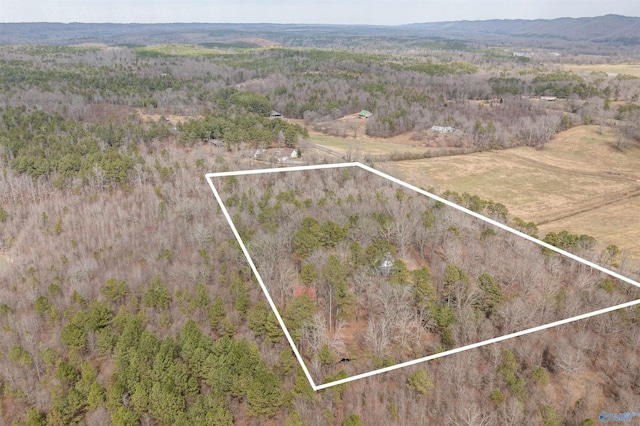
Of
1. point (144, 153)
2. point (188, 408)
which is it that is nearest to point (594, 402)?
point (188, 408)

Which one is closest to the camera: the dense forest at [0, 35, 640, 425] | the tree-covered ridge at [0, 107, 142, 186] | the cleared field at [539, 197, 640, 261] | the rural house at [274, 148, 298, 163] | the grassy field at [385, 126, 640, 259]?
the dense forest at [0, 35, 640, 425]

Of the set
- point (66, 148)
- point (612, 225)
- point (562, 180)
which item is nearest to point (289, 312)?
point (612, 225)

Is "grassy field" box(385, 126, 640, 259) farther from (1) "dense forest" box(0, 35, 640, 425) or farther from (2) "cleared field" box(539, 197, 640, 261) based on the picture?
(1) "dense forest" box(0, 35, 640, 425)

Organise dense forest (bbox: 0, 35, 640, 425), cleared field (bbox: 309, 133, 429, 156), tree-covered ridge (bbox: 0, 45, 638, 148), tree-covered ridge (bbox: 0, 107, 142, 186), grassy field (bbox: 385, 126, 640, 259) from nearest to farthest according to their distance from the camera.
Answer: dense forest (bbox: 0, 35, 640, 425) → grassy field (bbox: 385, 126, 640, 259) → tree-covered ridge (bbox: 0, 107, 142, 186) → cleared field (bbox: 309, 133, 429, 156) → tree-covered ridge (bbox: 0, 45, 638, 148)

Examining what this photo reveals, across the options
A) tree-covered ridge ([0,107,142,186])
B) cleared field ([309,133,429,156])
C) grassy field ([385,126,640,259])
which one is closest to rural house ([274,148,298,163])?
cleared field ([309,133,429,156])

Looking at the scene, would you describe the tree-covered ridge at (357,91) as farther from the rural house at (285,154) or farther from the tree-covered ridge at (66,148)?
the rural house at (285,154)

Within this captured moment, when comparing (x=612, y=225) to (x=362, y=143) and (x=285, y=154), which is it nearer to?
(x=285, y=154)

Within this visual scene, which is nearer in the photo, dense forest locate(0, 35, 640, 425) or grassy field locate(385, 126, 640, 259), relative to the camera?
dense forest locate(0, 35, 640, 425)

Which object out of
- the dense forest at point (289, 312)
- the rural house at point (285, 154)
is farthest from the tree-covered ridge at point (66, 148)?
the rural house at point (285, 154)
